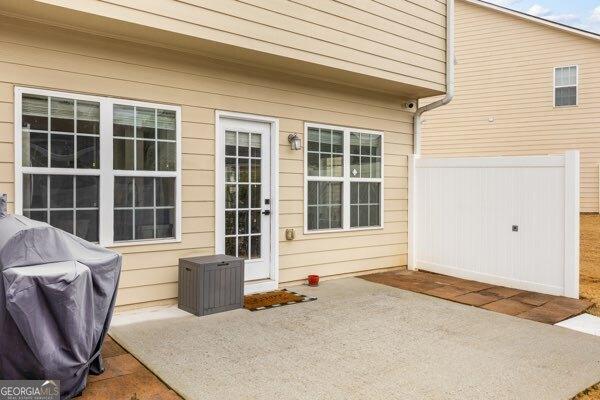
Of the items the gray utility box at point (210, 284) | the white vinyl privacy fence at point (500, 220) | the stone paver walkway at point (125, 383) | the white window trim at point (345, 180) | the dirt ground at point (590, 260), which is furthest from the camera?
the white window trim at point (345, 180)

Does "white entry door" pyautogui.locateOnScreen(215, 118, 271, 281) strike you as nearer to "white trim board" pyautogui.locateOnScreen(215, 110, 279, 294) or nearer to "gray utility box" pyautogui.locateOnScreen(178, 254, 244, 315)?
"white trim board" pyautogui.locateOnScreen(215, 110, 279, 294)

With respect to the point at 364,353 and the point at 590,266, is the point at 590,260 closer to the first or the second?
the point at 590,266

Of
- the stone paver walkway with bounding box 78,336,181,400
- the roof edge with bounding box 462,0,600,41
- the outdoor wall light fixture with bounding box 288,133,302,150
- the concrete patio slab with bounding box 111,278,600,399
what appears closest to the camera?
the stone paver walkway with bounding box 78,336,181,400

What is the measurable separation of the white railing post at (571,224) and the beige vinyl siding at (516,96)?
761 cm

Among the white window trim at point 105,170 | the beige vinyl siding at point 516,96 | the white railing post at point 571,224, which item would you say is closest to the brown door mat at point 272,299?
the white window trim at point 105,170

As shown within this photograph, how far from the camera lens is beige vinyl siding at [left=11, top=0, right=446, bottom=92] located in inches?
154

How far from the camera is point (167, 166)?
178 inches

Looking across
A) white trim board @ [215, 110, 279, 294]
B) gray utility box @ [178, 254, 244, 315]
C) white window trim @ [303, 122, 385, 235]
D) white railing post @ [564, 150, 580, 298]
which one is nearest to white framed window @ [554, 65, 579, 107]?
white window trim @ [303, 122, 385, 235]

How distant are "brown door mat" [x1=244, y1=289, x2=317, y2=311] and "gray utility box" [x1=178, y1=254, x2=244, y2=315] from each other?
0.17 meters

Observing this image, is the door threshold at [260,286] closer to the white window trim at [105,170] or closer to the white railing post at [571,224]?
the white window trim at [105,170]

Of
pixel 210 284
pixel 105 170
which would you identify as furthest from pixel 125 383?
pixel 105 170

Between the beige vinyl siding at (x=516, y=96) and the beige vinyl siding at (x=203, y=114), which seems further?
the beige vinyl siding at (x=516, y=96)

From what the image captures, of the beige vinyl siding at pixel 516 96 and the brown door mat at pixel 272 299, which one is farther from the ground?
the beige vinyl siding at pixel 516 96

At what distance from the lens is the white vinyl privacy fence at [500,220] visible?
16.8ft
